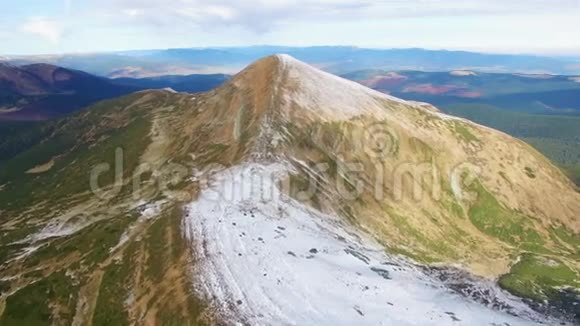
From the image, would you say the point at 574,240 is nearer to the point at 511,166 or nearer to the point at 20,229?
the point at 511,166

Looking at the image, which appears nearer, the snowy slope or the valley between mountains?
the snowy slope

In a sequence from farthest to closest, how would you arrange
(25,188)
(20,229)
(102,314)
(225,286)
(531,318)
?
(25,188) → (20,229) → (531,318) → (102,314) → (225,286)

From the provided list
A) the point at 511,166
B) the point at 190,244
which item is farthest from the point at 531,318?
the point at 511,166

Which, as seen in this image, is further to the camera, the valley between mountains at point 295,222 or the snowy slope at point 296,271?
the valley between mountains at point 295,222
